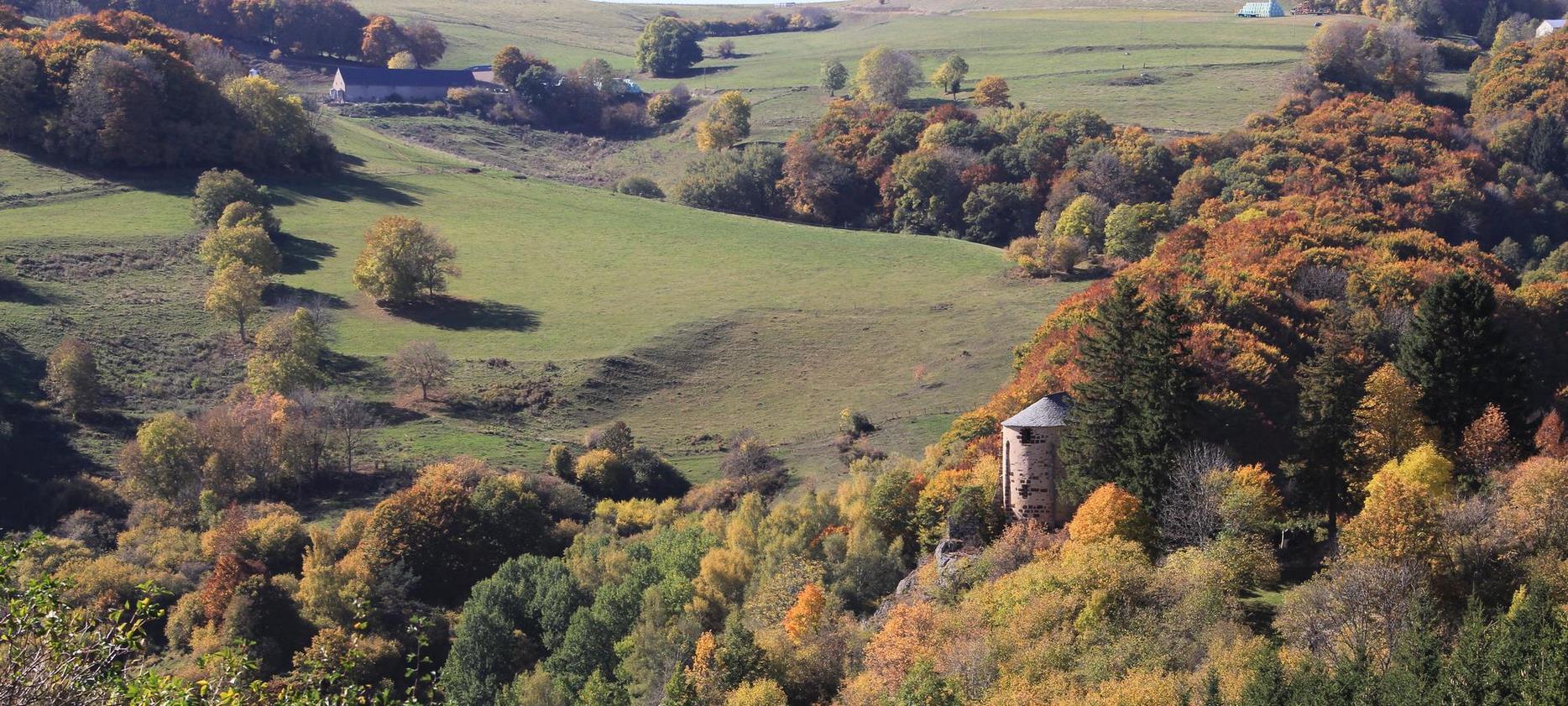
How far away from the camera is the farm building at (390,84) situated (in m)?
174

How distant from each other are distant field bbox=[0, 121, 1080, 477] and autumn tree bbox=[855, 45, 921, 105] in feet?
134

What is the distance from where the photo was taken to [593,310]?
370ft

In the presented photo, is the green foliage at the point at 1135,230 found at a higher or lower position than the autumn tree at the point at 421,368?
higher

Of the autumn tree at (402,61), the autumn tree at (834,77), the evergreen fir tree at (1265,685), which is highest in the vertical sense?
the autumn tree at (402,61)

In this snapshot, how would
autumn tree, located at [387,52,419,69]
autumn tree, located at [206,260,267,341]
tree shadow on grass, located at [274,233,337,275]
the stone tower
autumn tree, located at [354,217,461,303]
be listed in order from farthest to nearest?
autumn tree, located at [387,52,419,69] → tree shadow on grass, located at [274,233,337,275] → autumn tree, located at [354,217,461,303] → autumn tree, located at [206,260,267,341] → the stone tower

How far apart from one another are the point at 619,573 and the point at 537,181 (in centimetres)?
8377

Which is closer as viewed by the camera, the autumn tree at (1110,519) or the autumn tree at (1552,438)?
the autumn tree at (1110,519)

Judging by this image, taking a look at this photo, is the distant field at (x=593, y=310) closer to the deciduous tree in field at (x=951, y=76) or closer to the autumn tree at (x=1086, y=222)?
the autumn tree at (x=1086, y=222)

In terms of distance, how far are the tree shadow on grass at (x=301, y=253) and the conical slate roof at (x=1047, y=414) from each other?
255 ft

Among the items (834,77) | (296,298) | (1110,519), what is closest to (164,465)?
(296,298)

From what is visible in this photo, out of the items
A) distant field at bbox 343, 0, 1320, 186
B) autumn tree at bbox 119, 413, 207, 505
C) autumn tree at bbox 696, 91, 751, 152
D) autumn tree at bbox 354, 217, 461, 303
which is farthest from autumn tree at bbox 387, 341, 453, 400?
autumn tree at bbox 696, 91, 751, 152

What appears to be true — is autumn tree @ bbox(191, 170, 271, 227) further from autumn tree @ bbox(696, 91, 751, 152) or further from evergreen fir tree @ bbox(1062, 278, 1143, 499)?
evergreen fir tree @ bbox(1062, 278, 1143, 499)

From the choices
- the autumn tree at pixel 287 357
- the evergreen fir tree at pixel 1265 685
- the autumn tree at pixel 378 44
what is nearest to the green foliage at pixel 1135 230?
the autumn tree at pixel 287 357

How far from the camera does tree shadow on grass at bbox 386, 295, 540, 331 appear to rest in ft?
359
